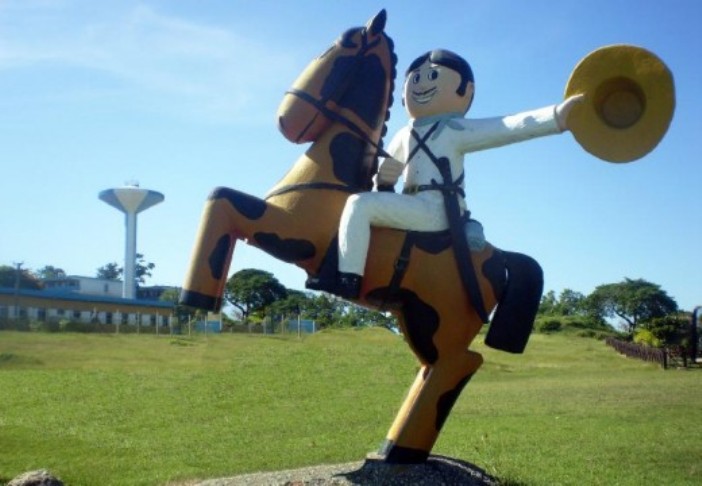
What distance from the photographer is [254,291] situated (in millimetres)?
49844

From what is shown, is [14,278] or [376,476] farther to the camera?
[14,278]

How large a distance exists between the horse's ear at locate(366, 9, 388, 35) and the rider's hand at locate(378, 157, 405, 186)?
88cm

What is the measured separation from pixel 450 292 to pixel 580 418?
766 cm

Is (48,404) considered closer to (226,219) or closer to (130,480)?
(130,480)

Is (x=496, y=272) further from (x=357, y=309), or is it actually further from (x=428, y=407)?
(x=357, y=309)

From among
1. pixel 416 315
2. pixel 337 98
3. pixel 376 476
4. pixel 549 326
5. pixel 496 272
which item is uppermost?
pixel 337 98

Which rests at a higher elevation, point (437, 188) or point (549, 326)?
point (437, 188)

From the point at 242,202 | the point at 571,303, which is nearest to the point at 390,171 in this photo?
the point at 242,202

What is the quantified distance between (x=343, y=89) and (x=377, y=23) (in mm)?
497

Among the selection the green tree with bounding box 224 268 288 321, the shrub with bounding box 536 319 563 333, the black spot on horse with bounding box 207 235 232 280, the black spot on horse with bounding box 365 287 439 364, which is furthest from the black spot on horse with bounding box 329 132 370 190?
the green tree with bounding box 224 268 288 321

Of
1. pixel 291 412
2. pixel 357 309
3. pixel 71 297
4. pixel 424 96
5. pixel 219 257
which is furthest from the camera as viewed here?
pixel 71 297

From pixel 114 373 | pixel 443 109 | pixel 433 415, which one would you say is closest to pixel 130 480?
pixel 433 415

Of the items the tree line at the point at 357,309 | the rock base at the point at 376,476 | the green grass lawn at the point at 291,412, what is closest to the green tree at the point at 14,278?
the tree line at the point at 357,309

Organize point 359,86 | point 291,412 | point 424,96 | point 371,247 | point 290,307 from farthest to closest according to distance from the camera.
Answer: point 290,307 → point 291,412 → point 424,96 → point 359,86 → point 371,247
